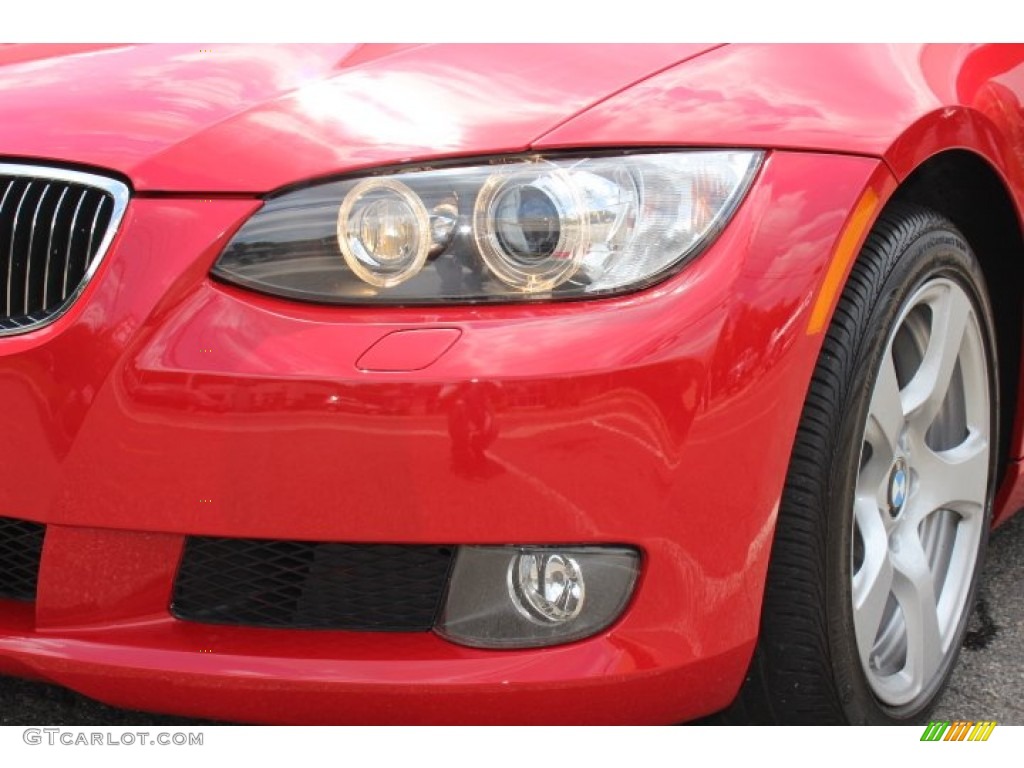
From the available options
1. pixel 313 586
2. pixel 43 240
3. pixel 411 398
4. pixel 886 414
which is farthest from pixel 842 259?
pixel 43 240

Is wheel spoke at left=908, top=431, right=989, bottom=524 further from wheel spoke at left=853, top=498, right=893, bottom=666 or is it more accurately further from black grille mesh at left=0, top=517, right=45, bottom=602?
black grille mesh at left=0, top=517, right=45, bottom=602

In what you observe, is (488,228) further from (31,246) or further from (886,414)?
(886,414)

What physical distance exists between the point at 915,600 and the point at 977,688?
0.33 m

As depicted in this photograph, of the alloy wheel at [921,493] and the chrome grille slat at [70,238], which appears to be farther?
the alloy wheel at [921,493]

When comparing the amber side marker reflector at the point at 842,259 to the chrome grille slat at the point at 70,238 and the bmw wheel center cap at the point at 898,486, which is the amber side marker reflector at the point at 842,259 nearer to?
the bmw wheel center cap at the point at 898,486

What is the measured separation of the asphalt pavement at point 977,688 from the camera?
262cm

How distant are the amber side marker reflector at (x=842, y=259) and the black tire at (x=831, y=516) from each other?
8 cm

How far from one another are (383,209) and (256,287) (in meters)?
0.19

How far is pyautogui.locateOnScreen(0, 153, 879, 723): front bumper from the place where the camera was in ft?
6.41

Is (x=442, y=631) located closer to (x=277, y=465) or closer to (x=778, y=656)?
(x=277, y=465)

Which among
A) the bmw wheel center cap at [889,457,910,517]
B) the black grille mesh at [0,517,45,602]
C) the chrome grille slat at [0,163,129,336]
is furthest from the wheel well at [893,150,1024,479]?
the black grille mesh at [0,517,45,602]

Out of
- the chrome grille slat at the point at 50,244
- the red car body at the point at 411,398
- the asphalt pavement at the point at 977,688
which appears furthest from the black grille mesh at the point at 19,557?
the asphalt pavement at the point at 977,688

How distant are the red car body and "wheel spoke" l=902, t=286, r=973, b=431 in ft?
1.28

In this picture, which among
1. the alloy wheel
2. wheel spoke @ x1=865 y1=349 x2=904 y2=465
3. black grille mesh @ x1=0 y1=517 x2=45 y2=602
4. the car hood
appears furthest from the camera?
the alloy wheel
